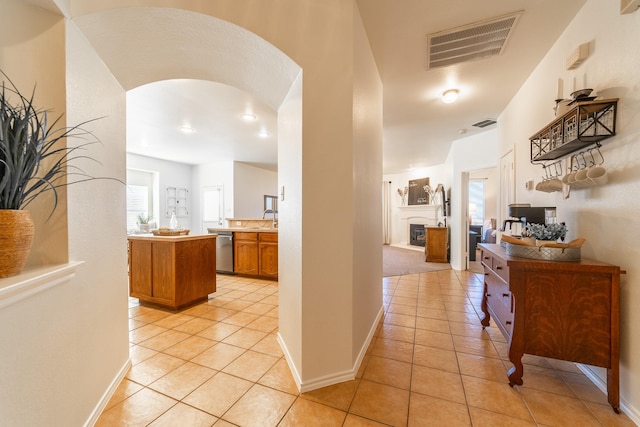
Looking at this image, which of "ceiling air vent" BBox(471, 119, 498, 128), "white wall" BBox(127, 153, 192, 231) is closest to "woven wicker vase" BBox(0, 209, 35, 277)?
"ceiling air vent" BBox(471, 119, 498, 128)

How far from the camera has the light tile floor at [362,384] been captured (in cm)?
132

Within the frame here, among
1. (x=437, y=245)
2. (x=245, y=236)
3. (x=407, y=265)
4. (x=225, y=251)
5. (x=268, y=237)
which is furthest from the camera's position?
(x=437, y=245)

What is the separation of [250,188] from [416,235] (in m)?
5.36

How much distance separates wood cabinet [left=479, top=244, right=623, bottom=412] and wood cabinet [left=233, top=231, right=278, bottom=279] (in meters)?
3.26

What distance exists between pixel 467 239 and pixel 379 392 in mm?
4157

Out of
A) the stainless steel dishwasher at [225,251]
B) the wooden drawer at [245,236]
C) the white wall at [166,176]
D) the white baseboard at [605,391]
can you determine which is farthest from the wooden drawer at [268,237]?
the white baseboard at [605,391]

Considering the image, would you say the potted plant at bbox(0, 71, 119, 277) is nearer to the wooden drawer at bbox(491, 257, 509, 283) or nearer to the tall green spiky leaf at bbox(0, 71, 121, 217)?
the tall green spiky leaf at bbox(0, 71, 121, 217)

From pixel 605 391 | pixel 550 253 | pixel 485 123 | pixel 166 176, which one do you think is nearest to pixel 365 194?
pixel 550 253

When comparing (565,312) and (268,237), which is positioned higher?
(268,237)

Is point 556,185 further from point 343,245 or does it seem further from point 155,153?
point 155,153

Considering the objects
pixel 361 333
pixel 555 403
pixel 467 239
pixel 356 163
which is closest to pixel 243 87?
pixel 356 163

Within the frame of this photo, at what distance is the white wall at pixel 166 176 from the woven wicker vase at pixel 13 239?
5.96 meters

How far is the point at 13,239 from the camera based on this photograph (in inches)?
34.9

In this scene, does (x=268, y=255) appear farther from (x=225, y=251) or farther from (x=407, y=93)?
(x=407, y=93)
